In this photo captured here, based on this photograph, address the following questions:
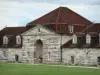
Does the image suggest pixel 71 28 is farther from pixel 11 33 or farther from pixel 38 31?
pixel 11 33

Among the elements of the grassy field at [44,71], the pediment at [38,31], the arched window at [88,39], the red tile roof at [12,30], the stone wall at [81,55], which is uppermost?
the red tile roof at [12,30]

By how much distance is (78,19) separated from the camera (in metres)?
76.2

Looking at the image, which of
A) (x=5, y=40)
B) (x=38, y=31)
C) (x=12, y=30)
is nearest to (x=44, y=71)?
(x=38, y=31)

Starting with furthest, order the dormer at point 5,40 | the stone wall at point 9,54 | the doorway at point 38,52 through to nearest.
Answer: the dormer at point 5,40
the stone wall at point 9,54
the doorway at point 38,52

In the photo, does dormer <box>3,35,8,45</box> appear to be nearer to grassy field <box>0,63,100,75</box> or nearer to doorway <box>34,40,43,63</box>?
doorway <box>34,40,43,63</box>

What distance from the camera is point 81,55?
68.6 metres

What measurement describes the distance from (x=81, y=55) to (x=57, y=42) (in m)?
5.43

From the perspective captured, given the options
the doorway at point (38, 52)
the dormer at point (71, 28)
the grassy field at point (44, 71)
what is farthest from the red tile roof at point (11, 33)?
the grassy field at point (44, 71)

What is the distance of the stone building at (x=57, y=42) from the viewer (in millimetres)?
68688

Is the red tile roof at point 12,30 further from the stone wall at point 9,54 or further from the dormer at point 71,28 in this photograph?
the dormer at point 71,28

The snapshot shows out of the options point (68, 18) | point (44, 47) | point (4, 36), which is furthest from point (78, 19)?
point (4, 36)

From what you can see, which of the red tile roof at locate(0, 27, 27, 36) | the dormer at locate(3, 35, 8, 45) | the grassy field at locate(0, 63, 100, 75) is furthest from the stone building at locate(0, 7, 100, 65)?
the grassy field at locate(0, 63, 100, 75)

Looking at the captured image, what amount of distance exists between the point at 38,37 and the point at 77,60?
8.12 metres

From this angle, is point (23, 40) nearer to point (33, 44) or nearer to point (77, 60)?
point (33, 44)
